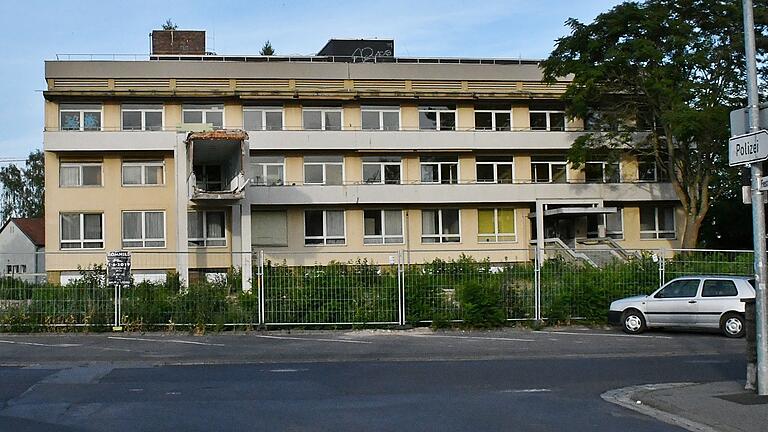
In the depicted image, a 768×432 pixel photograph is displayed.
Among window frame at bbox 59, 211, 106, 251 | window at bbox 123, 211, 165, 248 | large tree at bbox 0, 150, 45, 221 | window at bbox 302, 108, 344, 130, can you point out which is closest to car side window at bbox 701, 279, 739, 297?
window at bbox 302, 108, 344, 130

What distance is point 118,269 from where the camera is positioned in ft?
80.7

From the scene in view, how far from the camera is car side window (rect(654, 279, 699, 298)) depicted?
23.6 meters

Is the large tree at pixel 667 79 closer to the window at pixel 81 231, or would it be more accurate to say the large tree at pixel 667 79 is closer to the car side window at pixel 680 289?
the car side window at pixel 680 289

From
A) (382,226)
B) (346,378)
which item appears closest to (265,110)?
(382,226)

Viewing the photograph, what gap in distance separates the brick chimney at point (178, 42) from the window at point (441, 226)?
1711 centimetres

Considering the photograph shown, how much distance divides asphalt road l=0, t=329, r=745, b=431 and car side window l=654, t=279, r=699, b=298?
41.9 inches

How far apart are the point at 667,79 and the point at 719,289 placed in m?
20.9

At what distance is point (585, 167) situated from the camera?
51.2m

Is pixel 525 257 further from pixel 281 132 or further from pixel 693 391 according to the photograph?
pixel 693 391

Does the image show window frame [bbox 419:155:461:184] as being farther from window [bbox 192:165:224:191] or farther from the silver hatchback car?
the silver hatchback car

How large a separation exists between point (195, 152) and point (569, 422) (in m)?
32.1

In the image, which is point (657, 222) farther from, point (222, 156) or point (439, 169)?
point (222, 156)

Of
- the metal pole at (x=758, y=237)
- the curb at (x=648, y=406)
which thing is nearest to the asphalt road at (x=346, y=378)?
the curb at (x=648, y=406)

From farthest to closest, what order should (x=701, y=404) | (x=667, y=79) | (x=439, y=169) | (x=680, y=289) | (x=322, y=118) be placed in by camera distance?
(x=439, y=169), (x=322, y=118), (x=667, y=79), (x=680, y=289), (x=701, y=404)
